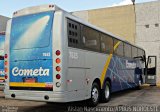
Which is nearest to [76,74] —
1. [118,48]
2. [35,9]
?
[35,9]

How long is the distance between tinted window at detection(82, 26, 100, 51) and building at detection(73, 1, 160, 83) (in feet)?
50.7

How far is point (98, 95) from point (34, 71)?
10.6 ft

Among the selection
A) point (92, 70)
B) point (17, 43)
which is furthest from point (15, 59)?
point (92, 70)

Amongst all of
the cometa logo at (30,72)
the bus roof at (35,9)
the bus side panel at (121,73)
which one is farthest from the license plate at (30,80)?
the bus side panel at (121,73)

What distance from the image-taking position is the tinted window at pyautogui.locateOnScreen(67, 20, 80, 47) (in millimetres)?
9036

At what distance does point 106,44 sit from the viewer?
41.0 feet

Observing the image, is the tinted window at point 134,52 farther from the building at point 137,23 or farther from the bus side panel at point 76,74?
the bus side panel at point 76,74

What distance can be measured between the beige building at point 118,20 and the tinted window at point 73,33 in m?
17.8

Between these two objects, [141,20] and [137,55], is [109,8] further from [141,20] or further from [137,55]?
[137,55]

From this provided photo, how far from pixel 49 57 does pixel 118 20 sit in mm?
19370

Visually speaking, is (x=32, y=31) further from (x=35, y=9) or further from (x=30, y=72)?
(x=30, y=72)

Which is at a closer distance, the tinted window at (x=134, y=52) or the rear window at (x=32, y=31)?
the rear window at (x=32, y=31)

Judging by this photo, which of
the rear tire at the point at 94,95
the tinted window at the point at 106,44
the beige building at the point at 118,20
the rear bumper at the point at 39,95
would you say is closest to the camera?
the rear bumper at the point at 39,95

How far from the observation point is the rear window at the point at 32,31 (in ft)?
29.0
